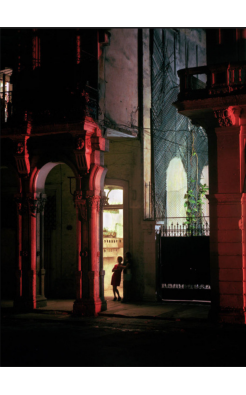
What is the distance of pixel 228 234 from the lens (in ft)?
42.2

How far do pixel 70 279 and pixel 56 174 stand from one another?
390 cm

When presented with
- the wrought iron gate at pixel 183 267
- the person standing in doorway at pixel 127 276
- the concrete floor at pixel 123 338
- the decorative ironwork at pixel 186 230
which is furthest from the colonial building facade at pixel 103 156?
the concrete floor at pixel 123 338

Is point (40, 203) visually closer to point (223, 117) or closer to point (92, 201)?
point (92, 201)

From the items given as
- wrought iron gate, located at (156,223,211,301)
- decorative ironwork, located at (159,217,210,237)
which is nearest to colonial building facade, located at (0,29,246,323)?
wrought iron gate, located at (156,223,211,301)

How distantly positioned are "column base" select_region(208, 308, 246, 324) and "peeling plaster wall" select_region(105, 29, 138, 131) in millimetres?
7203

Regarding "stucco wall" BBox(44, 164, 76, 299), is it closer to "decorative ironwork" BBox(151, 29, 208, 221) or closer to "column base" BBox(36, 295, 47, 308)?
"column base" BBox(36, 295, 47, 308)

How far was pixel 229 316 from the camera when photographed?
1265cm

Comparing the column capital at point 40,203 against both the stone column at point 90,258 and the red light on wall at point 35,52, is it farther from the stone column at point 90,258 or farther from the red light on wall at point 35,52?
the red light on wall at point 35,52

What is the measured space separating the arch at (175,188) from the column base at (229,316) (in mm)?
6877

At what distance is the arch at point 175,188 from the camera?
19.7m

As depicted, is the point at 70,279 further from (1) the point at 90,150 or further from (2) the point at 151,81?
(2) the point at 151,81

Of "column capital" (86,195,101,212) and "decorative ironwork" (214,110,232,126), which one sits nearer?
"decorative ironwork" (214,110,232,126)

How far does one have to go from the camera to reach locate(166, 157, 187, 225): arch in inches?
776

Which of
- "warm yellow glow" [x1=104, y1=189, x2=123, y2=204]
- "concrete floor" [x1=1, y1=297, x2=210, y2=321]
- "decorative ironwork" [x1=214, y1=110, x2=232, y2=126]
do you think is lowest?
"concrete floor" [x1=1, y1=297, x2=210, y2=321]
